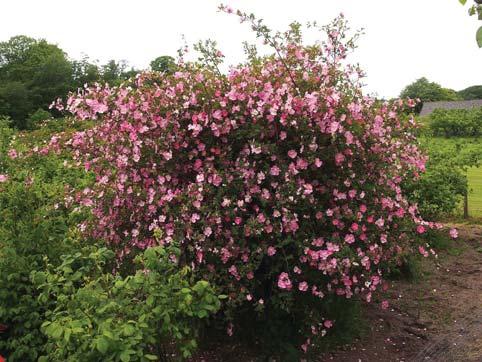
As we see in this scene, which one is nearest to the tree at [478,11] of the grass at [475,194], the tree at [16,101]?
the grass at [475,194]

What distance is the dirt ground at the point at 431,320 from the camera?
4180mm

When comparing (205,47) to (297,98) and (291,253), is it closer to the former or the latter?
(297,98)

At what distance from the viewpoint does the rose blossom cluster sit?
3396 mm

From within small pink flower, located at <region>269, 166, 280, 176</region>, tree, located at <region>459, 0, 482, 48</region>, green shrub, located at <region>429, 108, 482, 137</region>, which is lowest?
green shrub, located at <region>429, 108, 482, 137</region>

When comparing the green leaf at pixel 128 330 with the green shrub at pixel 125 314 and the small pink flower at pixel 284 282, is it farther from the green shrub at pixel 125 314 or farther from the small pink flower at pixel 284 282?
the small pink flower at pixel 284 282

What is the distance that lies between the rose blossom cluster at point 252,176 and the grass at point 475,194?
16.8 ft

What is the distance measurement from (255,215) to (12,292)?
1.51m

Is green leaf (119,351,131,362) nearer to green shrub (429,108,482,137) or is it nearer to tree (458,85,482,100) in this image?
green shrub (429,108,482,137)

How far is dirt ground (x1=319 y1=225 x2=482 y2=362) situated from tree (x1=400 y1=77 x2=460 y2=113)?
7618 cm

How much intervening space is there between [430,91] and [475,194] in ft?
241

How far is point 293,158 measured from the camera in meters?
3.56

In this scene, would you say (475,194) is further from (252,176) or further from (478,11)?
(478,11)

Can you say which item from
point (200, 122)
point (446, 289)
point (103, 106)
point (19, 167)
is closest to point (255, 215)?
point (200, 122)

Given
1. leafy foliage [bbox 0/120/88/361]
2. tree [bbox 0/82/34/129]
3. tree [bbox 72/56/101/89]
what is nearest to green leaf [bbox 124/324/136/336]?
leafy foliage [bbox 0/120/88/361]
